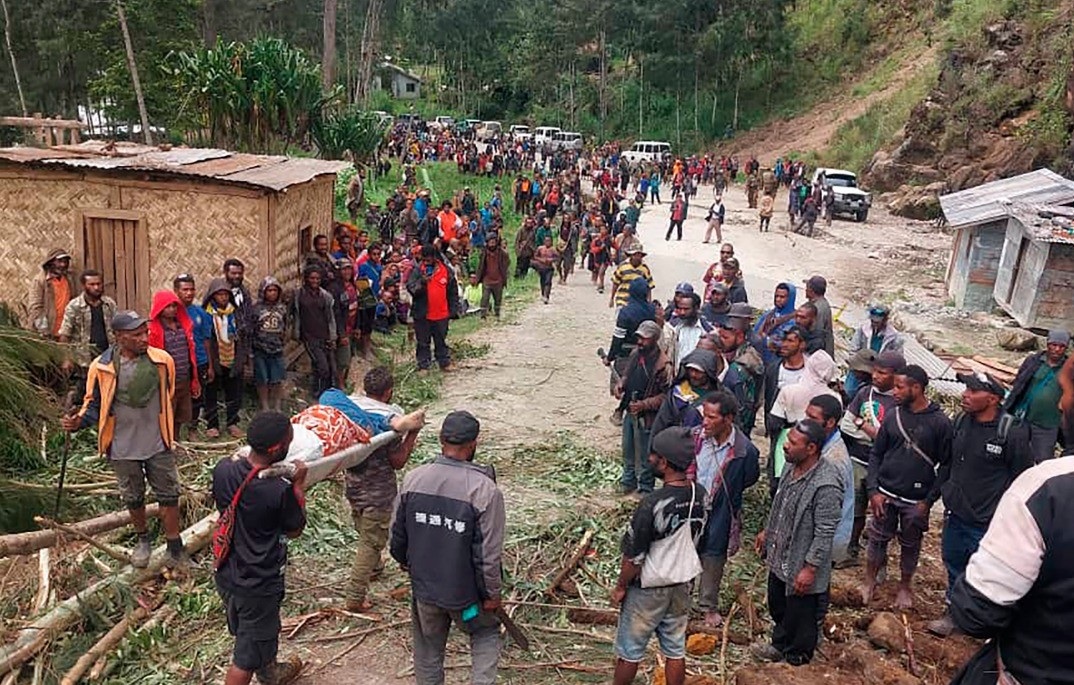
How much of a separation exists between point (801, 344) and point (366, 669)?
153 inches

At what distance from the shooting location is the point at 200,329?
7684 mm

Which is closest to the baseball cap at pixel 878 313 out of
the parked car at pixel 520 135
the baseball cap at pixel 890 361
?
the baseball cap at pixel 890 361

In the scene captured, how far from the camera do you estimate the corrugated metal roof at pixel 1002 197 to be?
50.3 feet

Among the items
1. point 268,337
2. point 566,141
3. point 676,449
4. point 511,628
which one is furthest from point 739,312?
point 566,141

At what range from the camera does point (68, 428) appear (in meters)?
5.34

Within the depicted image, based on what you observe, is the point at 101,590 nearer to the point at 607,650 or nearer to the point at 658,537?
the point at 607,650

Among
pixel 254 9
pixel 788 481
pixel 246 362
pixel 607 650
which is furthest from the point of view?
pixel 254 9

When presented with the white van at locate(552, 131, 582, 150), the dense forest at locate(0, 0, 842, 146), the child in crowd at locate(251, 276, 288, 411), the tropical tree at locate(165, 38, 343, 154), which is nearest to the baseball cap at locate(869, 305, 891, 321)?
the child in crowd at locate(251, 276, 288, 411)

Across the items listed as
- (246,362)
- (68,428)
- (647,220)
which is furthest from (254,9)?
(68,428)

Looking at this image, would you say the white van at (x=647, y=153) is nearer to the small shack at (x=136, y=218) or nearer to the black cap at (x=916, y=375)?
the small shack at (x=136, y=218)

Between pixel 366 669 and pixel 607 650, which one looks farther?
pixel 607 650

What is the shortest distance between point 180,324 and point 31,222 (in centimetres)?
308

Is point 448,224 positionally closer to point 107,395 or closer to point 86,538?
point 107,395

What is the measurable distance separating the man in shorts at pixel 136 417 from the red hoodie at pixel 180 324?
162cm
